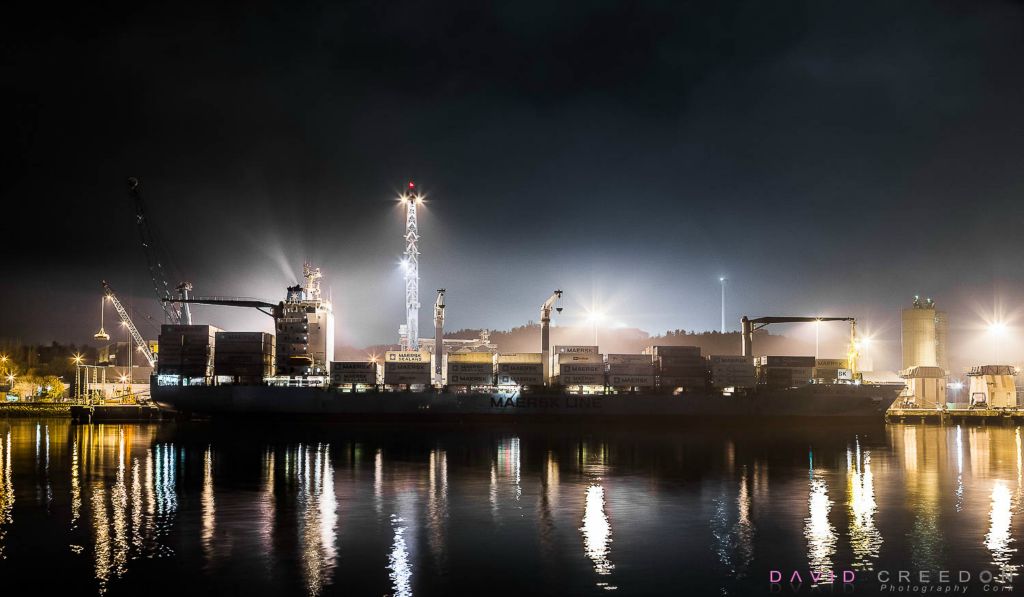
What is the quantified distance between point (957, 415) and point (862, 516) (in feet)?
304

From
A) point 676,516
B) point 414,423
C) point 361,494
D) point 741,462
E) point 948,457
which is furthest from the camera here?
point 414,423

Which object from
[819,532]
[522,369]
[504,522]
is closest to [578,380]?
[522,369]

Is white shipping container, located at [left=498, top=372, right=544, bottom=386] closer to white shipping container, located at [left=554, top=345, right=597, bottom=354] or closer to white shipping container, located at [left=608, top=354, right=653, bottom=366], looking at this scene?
white shipping container, located at [left=554, top=345, right=597, bottom=354]

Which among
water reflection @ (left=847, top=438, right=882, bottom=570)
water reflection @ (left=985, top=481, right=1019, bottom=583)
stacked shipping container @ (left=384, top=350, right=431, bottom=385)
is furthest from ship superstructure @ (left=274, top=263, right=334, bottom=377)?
water reflection @ (left=985, top=481, right=1019, bottom=583)

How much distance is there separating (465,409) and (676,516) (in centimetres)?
6194

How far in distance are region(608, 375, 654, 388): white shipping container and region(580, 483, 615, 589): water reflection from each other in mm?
58203

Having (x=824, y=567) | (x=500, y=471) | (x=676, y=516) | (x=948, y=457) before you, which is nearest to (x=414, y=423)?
(x=500, y=471)

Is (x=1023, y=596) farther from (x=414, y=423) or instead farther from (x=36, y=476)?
(x=414, y=423)

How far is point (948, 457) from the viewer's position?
56062mm

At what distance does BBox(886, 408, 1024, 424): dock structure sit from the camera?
356 feet

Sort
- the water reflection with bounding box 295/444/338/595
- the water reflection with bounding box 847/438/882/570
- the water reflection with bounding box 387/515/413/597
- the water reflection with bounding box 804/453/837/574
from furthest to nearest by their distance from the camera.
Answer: the water reflection with bounding box 847/438/882/570, the water reflection with bounding box 804/453/837/574, the water reflection with bounding box 295/444/338/595, the water reflection with bounding box 387/515/413/597

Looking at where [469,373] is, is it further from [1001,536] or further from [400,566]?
[400,566]

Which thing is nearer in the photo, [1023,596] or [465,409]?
[1023,596]

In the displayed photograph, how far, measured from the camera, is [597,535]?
2598 centimetres
